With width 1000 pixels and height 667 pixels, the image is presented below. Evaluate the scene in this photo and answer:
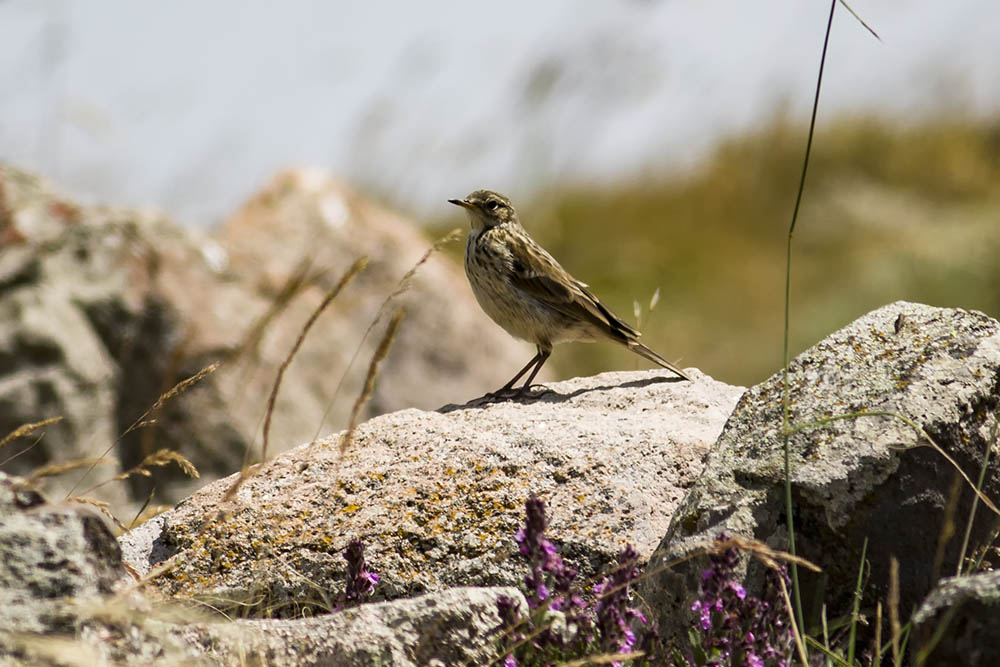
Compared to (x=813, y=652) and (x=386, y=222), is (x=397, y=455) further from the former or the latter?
(x=386, y=222)

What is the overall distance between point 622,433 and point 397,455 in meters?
0.95

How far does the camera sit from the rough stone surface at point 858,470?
3.54m

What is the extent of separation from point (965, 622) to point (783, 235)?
14515 millimetres

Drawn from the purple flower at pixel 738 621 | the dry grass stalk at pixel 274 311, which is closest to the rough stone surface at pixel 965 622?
the purple flower at pixel 738 621

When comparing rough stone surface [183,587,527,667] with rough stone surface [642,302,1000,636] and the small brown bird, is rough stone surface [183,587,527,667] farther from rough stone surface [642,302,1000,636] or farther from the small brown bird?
the small brown bird

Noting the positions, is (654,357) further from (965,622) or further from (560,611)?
(965,622)

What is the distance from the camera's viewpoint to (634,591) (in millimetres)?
3639

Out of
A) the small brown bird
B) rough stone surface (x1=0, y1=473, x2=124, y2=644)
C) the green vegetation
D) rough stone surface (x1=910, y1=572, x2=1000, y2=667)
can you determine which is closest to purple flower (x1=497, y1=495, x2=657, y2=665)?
rough stone surface (x1=910, y1=572, x2=1000, y2=667)

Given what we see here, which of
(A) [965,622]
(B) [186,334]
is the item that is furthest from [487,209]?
(A) [965,622]

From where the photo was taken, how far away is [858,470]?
3.57 metres

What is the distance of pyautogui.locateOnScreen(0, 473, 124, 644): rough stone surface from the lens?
282cm

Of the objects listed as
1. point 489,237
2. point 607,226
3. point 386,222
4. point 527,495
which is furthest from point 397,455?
point 607,226

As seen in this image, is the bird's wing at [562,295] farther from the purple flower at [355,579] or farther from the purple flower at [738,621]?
the purple flower at [738,621]

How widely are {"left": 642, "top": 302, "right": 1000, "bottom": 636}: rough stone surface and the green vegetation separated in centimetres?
924
